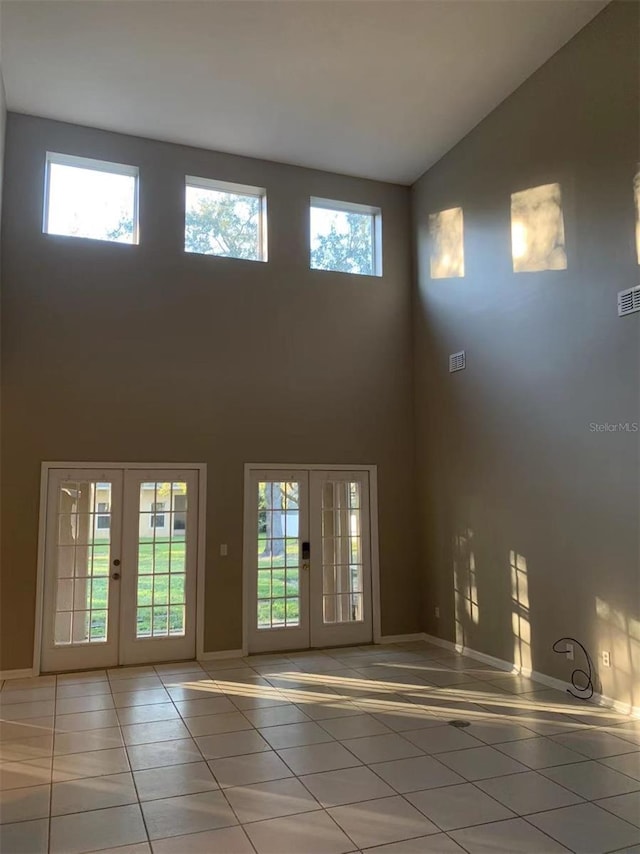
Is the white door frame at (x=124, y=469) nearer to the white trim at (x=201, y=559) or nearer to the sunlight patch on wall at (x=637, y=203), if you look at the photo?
the white trim at (x=201, y=559)

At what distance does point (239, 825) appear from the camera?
301 cm

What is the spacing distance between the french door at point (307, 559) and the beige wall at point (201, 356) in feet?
0.67

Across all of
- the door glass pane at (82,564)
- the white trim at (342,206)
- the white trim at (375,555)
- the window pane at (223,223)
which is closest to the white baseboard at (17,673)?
the door glass pane at (82,564)

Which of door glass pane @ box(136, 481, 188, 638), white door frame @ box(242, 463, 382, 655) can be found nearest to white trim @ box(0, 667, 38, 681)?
door glass pane @ box(136, 481, 188, 638)

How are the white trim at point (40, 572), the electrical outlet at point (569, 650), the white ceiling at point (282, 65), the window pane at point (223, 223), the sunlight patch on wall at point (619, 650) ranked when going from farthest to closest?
the window pane at point (223, 223)
the white trim at point (40, 572)
the electrical outlet at point (569, 650)
the white ceiling at point (282, 65)
the sunlight patch on wall at point (619, 650)

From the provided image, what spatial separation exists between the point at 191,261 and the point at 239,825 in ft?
17.1

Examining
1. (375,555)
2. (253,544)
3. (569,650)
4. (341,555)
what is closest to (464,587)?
(375,555)

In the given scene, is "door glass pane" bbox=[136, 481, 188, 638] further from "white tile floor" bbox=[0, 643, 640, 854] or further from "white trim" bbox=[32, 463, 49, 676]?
"white trim" bbox=[32, 463, 49, 676]

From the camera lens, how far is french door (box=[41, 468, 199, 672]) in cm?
586

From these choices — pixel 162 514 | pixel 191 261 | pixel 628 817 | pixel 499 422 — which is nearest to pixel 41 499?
pixel 162 514

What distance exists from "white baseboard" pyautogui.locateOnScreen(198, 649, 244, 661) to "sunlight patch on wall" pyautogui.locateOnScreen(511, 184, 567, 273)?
15.2ft

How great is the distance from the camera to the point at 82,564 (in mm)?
5949

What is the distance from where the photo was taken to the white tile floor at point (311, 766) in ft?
9.56

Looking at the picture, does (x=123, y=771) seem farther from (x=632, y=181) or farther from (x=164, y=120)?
(x=164, y=120)
